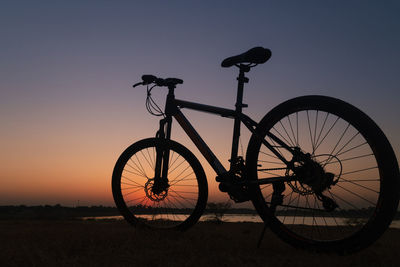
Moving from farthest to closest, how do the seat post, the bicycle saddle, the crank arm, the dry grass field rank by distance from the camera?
the seat post
the bicycle saddle
the crank arm
the dry grass field

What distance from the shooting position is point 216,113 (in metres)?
4.07

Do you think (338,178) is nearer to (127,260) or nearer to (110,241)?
(127,260)

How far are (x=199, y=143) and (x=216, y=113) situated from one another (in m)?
0.47

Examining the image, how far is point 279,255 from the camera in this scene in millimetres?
2871

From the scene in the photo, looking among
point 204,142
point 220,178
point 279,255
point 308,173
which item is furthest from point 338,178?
point 204,142

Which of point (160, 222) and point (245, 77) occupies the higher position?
point (245, 77)

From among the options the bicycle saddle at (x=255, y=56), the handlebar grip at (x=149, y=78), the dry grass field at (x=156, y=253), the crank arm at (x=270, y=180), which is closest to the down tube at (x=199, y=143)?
the crank arm at (x=270, y=180)

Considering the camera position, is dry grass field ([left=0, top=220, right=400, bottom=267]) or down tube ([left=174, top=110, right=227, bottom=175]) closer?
dry grass field ([left=0, top=220, right=400, bottom=267])

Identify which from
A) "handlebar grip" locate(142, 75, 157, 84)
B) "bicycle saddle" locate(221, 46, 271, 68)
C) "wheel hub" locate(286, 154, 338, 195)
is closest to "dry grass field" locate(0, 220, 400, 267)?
"wheel hub" locate(286, 154, 338, 195)

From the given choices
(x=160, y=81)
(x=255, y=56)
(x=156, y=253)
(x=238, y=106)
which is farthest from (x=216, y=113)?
(x=156, y=253)

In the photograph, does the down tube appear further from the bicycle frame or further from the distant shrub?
the distant shrub

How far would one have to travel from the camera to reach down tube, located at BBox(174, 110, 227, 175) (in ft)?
13.1

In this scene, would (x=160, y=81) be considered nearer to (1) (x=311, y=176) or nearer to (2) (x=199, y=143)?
(2) (x=199, y=143)

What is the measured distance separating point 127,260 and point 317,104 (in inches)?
84.0
